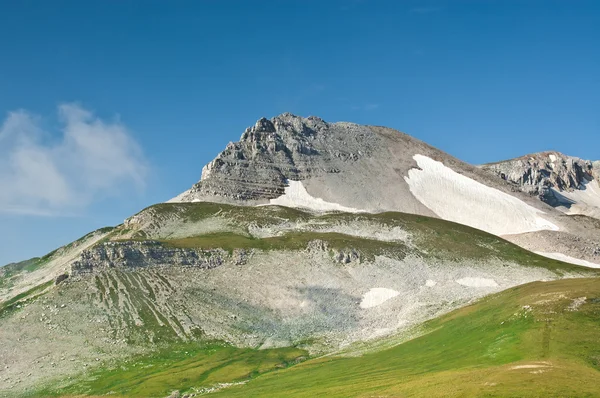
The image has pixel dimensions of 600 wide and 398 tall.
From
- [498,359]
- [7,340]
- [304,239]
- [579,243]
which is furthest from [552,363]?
[579,243]

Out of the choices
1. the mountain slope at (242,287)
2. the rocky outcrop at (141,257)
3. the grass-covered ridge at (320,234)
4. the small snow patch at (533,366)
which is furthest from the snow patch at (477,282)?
the small snow patch at (533,366)

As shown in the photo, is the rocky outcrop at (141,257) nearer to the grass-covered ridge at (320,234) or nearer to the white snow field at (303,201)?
the grass-covered ridge at (320,234)

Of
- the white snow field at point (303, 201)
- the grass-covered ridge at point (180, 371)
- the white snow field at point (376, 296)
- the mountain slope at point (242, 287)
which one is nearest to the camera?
the grass-covered ridge at point (180, 371)

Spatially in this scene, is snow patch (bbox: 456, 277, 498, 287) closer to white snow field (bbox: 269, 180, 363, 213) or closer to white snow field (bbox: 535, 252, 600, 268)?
white snow field (bbox: 535, 252, 600, 268)

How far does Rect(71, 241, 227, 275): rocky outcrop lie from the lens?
372ft

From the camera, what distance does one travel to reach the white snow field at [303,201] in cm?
18538

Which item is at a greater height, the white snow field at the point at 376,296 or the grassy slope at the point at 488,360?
the white snow field at the point at 376,296

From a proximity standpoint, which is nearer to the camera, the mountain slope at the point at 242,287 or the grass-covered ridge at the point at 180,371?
the grass-covered ridge at the point at 180,371

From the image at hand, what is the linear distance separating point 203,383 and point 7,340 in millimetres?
33287

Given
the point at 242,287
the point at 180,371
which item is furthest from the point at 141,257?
the point at 180,371

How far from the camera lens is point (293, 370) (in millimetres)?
82875

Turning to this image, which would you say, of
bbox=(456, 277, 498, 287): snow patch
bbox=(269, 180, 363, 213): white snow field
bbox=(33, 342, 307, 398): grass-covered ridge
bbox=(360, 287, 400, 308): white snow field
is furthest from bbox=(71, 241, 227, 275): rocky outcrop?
bbox=(269, 180, 363, 213): white snow field

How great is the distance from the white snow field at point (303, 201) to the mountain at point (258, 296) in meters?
0.96

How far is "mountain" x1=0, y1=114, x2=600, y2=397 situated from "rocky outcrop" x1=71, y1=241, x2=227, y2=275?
10.8 inches
